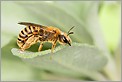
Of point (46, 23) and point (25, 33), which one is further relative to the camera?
point (46, 23)

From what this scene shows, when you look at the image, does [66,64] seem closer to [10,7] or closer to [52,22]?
[52,22]

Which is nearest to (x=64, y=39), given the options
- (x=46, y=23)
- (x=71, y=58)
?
(x=71, y=58)

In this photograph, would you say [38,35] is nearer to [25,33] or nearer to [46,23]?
[25,33]

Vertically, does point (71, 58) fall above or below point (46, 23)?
below

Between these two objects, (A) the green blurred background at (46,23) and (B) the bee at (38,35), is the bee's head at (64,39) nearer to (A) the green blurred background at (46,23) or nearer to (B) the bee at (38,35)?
(B) the bee at (38,35)

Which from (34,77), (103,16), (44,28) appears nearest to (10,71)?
(34,77)

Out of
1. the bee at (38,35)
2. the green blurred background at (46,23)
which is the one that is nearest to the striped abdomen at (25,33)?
the bee at (38,35)
